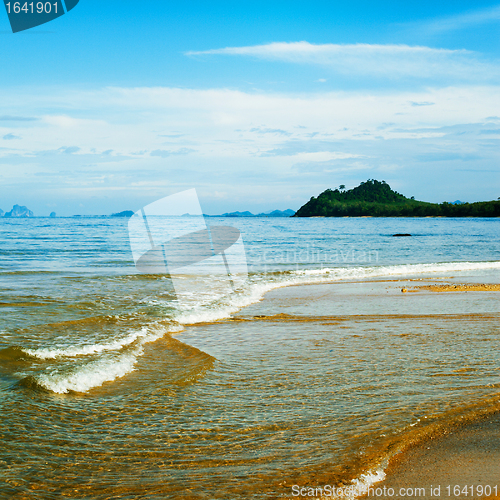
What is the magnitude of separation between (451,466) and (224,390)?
257cm

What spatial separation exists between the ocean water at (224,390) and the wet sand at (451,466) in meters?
0.14

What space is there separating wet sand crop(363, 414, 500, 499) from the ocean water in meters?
0.14

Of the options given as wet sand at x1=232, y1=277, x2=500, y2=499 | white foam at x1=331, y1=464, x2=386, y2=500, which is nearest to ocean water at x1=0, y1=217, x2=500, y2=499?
white foam at x1=331, y1=464, x2=386, y2=500

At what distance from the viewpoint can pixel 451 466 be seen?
3.28m

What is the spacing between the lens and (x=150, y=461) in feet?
11.4

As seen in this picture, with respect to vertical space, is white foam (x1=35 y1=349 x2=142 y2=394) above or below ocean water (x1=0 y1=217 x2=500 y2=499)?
above

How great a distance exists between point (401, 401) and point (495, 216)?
189066 mm

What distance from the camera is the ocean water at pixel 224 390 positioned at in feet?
10.9

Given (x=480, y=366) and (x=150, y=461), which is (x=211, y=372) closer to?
(x=150, y=461)

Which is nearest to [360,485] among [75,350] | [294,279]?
[75,350]

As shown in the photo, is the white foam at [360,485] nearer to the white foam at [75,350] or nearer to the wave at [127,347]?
the wave at [127,347]

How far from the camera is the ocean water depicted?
3.31 meters

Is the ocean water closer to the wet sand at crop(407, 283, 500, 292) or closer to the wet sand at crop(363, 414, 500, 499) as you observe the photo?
the wet sand at crop(363, 414, 500, 499)

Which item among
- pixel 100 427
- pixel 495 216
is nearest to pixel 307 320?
pixel 100 427
